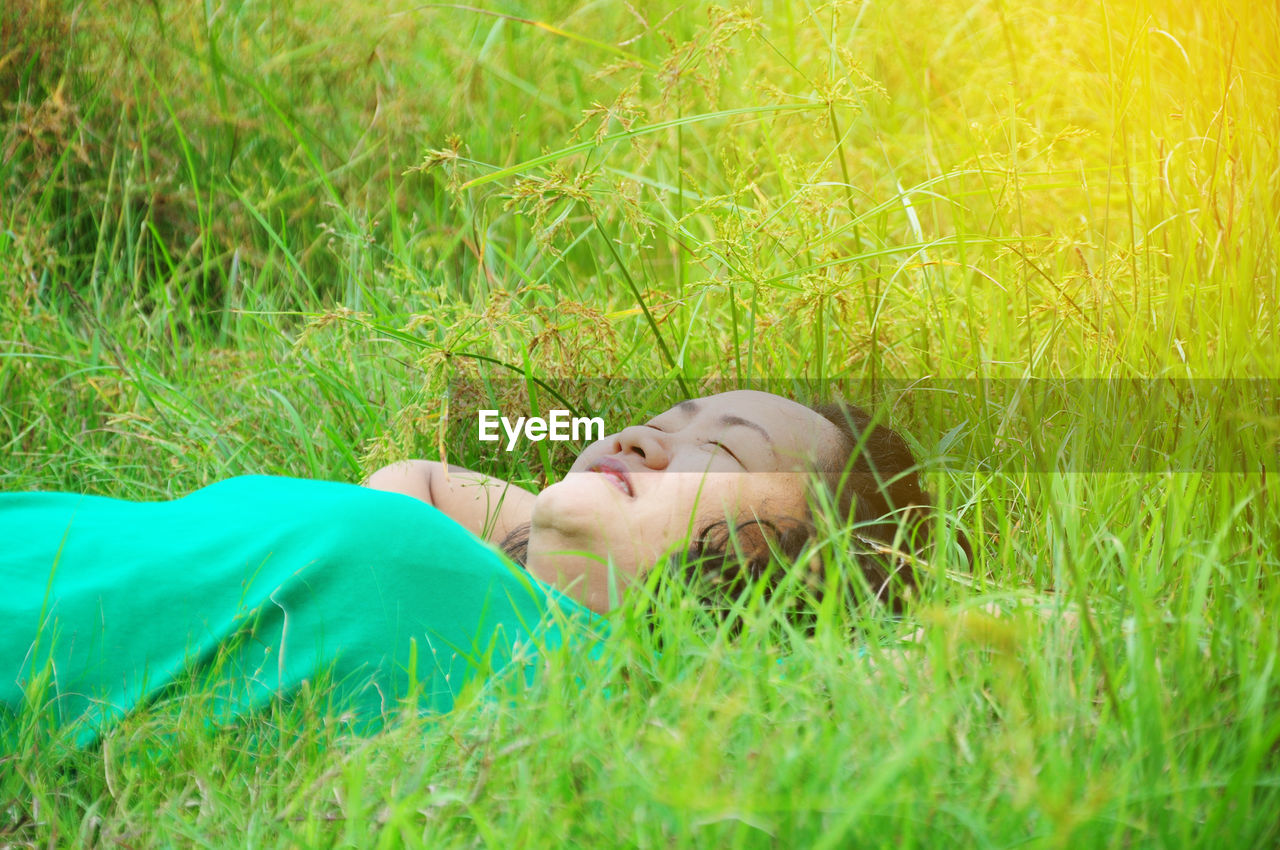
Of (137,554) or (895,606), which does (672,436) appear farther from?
(137,554)

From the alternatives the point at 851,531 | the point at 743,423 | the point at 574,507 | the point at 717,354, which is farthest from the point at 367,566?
the point at 717,354

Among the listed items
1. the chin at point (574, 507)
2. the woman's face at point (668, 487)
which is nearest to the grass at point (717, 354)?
the woman's face at point (668, 487)

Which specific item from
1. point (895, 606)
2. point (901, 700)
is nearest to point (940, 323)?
point (895, 606)

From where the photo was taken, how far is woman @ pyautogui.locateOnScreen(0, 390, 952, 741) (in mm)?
1575

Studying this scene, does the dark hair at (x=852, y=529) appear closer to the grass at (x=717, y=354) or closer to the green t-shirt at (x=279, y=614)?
the grass at (x=717, y=354)

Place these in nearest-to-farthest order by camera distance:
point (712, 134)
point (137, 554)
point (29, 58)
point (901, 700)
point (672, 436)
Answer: point (901, 700), point (137, 554), point (672, 436), point (29, 58), point (712, 134)

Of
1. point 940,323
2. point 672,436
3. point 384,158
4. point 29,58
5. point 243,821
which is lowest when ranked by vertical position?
point 243,821

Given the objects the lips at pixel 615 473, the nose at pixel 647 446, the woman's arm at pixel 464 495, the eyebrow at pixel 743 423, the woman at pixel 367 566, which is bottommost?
the woman's arm at pixel 464 495

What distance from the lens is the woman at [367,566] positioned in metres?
1.58

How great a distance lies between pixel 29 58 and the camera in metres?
3.46

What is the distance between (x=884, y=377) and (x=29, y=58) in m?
3.19

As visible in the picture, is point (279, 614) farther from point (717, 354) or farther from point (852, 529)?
point (717, 354)

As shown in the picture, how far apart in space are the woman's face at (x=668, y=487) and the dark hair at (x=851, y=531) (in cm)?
3

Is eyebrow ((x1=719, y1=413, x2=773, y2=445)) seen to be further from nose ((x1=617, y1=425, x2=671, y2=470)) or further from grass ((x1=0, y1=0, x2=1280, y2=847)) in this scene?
grass ((x1=0, y1=0, x2=1280, y2=847))
